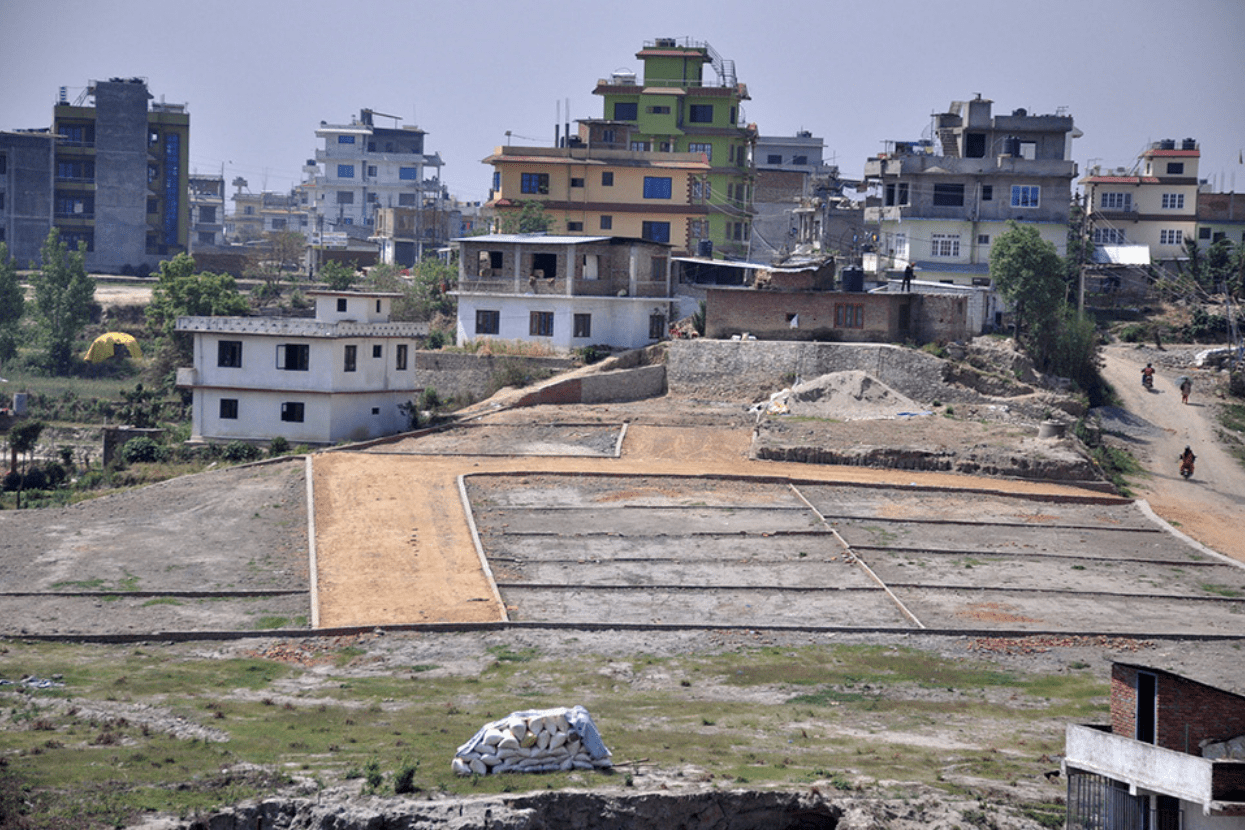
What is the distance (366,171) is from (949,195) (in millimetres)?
74286

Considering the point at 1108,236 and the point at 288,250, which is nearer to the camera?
the point at 1108,236

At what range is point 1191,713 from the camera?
19172 millimetres

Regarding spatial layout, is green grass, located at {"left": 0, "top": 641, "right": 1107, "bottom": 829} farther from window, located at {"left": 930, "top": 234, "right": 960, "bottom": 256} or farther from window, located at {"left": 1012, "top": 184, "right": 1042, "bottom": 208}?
window, located at {"left": 1012, "top": 184, "right": 1042, "bottom": 208}

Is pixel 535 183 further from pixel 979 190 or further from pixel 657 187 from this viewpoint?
pixel 979 190

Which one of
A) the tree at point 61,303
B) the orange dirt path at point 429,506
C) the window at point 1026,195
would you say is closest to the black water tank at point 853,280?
the orange dirt path at point 429,506

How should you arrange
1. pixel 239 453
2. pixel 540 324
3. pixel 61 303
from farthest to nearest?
pixel 61 303 < pixel 540 324 < pixel 239 453

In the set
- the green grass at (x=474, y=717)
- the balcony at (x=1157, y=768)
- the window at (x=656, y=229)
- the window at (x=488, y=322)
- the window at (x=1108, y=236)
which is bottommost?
the green grass at (x=474, y=717)

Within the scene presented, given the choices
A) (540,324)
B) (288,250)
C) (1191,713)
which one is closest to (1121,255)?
(540,324)

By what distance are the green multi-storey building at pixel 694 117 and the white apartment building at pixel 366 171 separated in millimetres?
47255

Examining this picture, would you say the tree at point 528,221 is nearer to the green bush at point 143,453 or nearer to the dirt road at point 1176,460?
the green bush at point 143,453

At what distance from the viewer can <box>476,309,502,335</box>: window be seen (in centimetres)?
6000

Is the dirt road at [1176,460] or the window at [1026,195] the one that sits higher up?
the window at [1026,195]

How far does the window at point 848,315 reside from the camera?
5522cm

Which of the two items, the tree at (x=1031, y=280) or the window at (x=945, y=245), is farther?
the window at (x=945, y=245)
